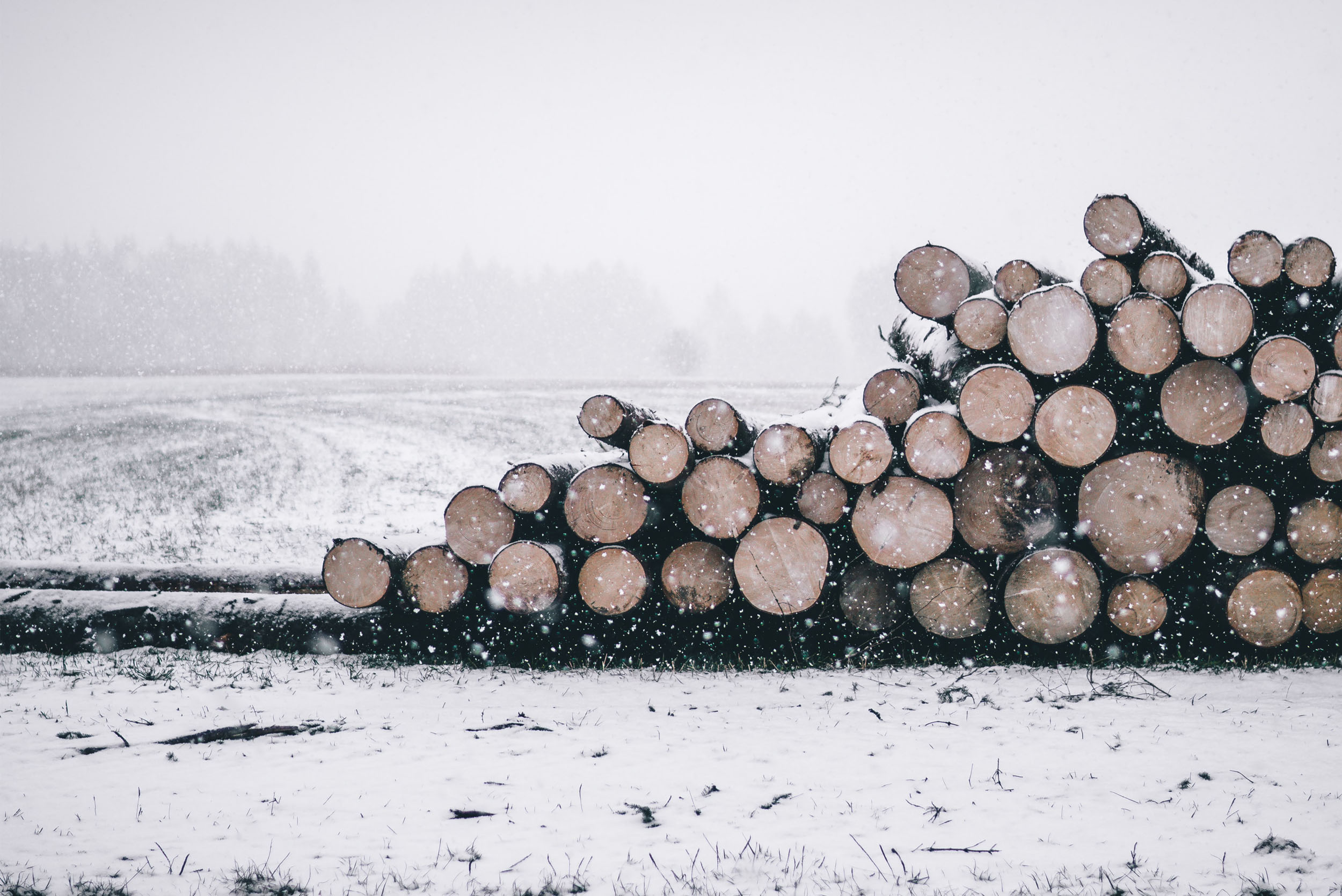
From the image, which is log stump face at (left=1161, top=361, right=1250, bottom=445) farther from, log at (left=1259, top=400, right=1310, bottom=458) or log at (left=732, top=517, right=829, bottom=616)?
log at (left=732, top=517, right=829, bottom=616)

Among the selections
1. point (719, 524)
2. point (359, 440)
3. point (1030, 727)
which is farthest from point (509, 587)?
point (359, 440)

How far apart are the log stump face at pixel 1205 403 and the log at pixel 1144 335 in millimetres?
126

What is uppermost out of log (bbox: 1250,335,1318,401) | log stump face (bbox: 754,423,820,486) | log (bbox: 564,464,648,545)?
log (bbox: 1250,335,1318,401)

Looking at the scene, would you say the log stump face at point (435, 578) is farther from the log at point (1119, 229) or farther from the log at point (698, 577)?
the log at point (1119, 229)

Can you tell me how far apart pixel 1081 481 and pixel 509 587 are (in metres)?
3.17

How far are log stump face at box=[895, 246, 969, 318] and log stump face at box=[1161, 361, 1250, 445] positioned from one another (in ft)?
3.75

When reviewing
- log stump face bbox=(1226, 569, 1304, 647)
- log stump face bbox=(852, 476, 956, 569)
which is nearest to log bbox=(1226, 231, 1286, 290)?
log stump face bbox=(1226, 569, 1304, 647)

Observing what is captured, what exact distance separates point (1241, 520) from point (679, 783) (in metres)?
3.22

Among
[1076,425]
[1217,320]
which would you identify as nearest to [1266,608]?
[1076,425]

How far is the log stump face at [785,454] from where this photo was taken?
3836mm

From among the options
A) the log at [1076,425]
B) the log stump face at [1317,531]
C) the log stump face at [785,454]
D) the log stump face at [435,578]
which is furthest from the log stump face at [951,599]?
the log stump face at [435,578]

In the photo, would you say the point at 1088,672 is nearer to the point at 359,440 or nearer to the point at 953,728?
the point at 953,728

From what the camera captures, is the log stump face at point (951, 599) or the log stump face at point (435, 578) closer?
the log stump face at point (951, 599)

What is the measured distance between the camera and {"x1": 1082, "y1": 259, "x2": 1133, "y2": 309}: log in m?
3.77
